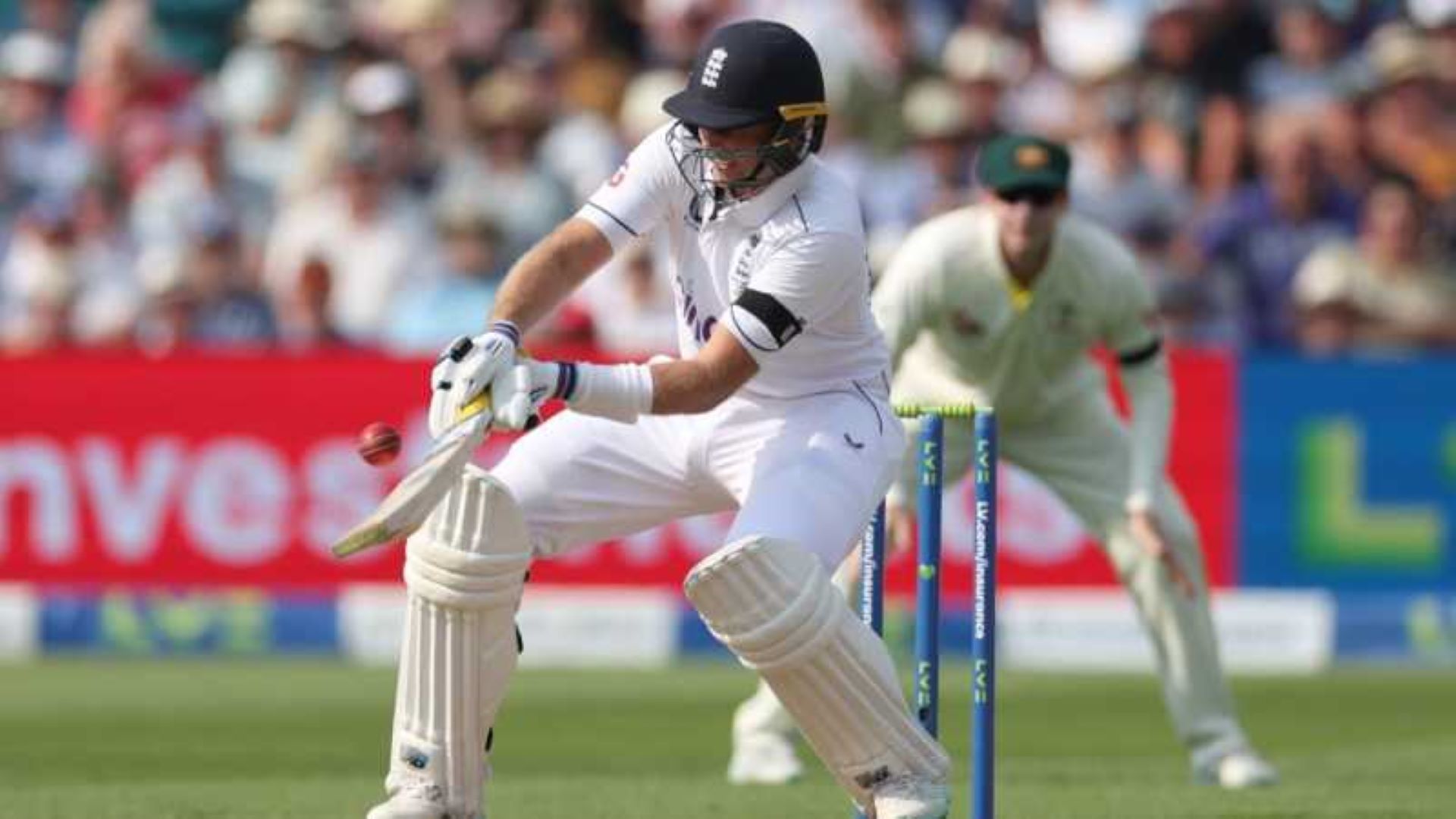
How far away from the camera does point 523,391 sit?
457 centimetres

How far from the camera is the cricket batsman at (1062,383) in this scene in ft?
21.8

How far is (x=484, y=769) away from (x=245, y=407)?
548cm

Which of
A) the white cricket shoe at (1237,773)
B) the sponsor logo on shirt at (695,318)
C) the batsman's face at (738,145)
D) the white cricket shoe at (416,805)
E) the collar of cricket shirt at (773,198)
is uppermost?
the batsman's face at (738,145)

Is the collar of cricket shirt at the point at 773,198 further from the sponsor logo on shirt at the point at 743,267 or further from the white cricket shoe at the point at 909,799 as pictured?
the white cricket shoe at the point at 909,799

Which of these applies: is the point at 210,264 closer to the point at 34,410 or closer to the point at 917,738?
the point at 34,410

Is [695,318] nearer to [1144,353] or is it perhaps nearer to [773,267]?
[773,267]

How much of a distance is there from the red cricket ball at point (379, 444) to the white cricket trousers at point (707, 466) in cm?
48

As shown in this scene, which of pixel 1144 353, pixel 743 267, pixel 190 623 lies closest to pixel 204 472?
pixel 190 623

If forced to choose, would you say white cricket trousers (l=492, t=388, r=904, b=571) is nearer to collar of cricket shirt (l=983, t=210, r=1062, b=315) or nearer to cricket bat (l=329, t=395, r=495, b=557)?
cricket bat (l=329, t=395, r=495, b=557)

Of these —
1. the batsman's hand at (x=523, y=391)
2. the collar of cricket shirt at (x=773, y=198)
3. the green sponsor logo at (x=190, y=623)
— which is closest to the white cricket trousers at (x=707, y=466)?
the collar of cricket shirt at (x=773, y=198)

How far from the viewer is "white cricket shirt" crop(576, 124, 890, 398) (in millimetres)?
4836

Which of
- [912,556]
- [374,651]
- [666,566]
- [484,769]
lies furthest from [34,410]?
[484,769]

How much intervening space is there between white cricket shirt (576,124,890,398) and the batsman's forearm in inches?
1.4

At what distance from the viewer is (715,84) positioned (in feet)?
15.9
